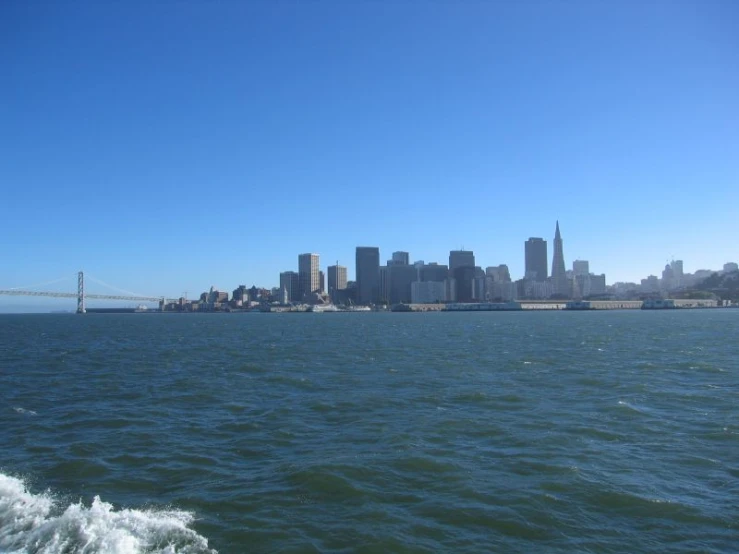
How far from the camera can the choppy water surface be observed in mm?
12289

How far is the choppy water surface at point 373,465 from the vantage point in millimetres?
12289

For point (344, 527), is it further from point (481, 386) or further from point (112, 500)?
point (481, 386)

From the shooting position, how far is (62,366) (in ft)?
147

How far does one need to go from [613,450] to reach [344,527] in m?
10.3

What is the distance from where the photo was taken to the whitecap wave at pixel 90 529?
11477mm

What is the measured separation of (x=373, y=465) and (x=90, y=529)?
7.68 meters

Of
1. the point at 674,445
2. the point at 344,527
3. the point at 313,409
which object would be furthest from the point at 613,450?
the point at 313,409

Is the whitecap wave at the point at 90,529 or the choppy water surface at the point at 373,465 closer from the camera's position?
the whitecap wave at the point at 90,529

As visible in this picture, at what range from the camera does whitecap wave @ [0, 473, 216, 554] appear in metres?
11.5

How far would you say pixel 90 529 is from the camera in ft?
39.8

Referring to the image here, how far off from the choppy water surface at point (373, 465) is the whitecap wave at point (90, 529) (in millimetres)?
44

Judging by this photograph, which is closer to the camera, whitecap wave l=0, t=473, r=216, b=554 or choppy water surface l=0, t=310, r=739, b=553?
whitecap wave l=0, t=473, r=216, b=554

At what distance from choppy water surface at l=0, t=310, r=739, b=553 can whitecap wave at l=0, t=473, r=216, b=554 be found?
0.14 feet

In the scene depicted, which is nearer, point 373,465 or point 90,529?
point 90,529
